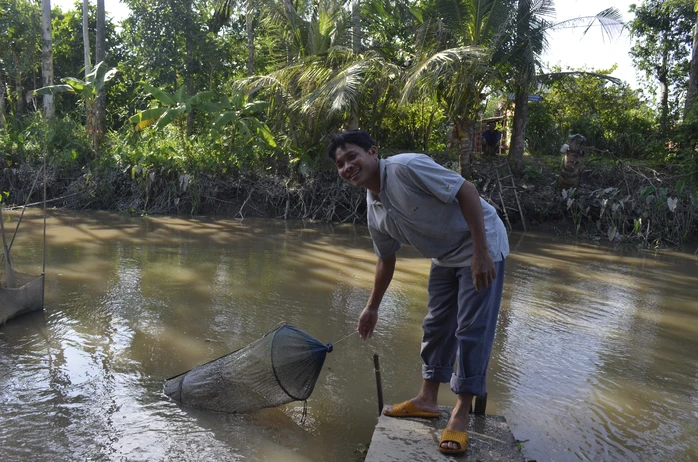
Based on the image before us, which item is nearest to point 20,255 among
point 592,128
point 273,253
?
point 273,253

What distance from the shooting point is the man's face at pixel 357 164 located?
9.58 ft

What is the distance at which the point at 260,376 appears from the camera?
11.5 feet

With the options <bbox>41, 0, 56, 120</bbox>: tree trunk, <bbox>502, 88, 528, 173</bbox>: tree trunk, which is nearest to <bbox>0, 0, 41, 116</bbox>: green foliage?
<bbox>41, 0, 56, 120</bbox>: tree trunk

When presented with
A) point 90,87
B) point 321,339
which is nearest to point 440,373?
point 321,339

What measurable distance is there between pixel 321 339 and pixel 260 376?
160cm

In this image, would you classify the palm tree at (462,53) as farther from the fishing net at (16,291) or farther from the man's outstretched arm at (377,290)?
the man's outstretched arm at (377,290)

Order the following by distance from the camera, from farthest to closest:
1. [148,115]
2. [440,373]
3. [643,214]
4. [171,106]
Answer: [171,106]
[148,115]
[643,214]
[440,373]

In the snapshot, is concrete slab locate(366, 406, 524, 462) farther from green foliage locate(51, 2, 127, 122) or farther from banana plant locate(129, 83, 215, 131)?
green foliage locate(51, 2, 127, 122)

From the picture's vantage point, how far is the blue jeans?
9.53 feet

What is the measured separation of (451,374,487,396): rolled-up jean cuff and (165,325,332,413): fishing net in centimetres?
74

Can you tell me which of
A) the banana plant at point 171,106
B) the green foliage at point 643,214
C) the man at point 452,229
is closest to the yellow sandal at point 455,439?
the man at point 452,229

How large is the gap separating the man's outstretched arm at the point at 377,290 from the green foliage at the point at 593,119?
40.9 ft

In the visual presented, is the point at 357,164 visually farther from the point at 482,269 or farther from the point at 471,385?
the point at 471,385

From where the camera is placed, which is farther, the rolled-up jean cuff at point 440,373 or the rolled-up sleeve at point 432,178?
the rolled-up jean cuff at point 440,373
